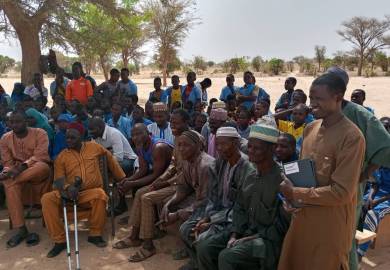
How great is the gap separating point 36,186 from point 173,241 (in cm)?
201

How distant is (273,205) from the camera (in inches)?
123

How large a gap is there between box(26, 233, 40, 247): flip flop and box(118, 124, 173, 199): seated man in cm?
112

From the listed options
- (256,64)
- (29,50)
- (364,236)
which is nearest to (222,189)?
(364,236)

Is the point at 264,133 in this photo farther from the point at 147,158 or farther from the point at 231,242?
the point at 147,158

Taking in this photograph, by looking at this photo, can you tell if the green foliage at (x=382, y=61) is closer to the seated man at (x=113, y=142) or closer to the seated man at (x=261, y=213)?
the seated man at (x=113, y=142)

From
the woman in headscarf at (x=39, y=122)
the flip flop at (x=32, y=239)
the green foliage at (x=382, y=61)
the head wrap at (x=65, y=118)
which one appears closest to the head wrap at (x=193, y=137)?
the flip flop at (x=32, y=239)

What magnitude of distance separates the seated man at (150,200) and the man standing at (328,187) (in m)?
1.85

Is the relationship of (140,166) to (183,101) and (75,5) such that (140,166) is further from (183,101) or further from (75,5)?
(75,5)

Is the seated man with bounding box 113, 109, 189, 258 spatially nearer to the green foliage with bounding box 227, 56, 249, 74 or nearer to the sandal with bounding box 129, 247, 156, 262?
the sandal with bounding box 129, 247, 156, 262

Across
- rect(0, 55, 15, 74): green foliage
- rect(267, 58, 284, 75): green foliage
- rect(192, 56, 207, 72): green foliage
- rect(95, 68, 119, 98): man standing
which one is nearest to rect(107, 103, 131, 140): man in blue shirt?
rect(95, 68, 119, 98): man standing

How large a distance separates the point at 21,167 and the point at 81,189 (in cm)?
81

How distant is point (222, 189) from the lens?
3762 mm

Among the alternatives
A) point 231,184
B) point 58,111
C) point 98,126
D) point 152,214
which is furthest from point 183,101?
point 231,184

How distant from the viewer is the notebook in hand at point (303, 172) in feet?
8.24
